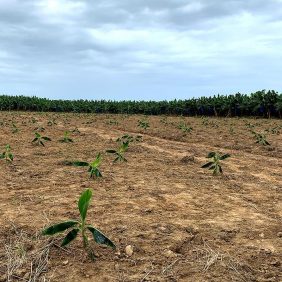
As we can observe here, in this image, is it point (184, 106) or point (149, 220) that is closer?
point (149, 220)

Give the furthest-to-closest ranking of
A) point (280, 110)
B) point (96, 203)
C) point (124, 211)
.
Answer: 1. point (280, 110)
2. point (96, 203)
3. point (124, 211)

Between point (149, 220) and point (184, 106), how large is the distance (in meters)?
29.8

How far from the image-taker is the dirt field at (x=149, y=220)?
2.87m

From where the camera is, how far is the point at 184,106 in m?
33.2

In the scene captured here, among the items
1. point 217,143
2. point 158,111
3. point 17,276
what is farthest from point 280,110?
point 17,276

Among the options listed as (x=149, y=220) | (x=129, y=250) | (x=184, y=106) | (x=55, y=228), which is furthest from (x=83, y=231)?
(x=184, y=106)

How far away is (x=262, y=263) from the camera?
305 centimetres

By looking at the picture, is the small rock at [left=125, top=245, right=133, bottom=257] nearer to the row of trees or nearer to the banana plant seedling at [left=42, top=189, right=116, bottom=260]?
the banana plant seedling at [left=42, top=189, right=116, bottom=260]

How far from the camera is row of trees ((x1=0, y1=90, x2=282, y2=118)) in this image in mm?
27469

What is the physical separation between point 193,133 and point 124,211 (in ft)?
35.6

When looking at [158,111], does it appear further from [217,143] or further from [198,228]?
[198,228]

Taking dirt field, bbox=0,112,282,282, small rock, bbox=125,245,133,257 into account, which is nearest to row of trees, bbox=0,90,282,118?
dirt field, bbox=0,112,282,282

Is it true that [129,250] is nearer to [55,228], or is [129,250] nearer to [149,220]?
[55,228]

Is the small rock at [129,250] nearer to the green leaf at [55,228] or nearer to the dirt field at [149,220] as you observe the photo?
the dirt field at [149,220]
